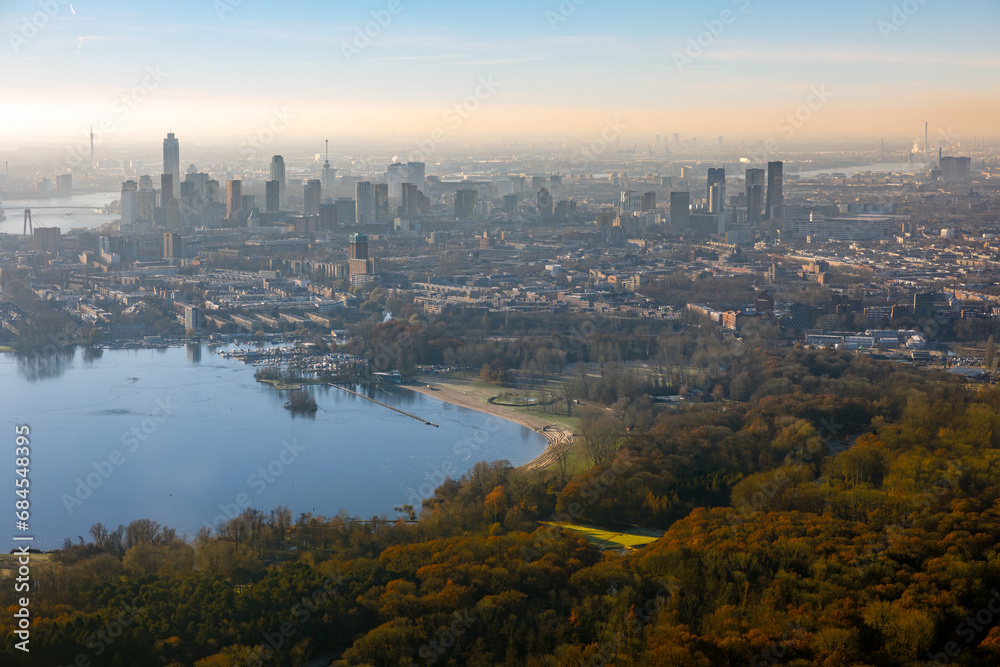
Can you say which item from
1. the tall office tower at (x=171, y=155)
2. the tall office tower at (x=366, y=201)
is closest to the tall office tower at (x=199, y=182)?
the tall office tower at (x=171, y=155)

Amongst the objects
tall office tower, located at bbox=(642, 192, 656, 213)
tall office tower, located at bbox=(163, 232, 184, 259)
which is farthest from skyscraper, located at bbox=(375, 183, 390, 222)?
tall office tower, located at bbox=(163, 232, 184, 259)

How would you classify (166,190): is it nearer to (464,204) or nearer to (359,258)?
(464,204)

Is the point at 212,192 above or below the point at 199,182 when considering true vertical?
below

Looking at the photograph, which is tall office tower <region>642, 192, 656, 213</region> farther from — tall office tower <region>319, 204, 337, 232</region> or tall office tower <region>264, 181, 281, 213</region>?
tall office tower <region>264, 181, 281, 213</region>

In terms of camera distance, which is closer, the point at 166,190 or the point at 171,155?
the point at 166,190

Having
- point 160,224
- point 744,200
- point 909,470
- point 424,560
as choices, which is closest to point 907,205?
point 744,200

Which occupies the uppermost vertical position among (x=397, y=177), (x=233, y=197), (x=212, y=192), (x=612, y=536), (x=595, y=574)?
(x=397, y=177)

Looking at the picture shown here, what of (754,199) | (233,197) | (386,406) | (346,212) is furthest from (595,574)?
(233,197)
